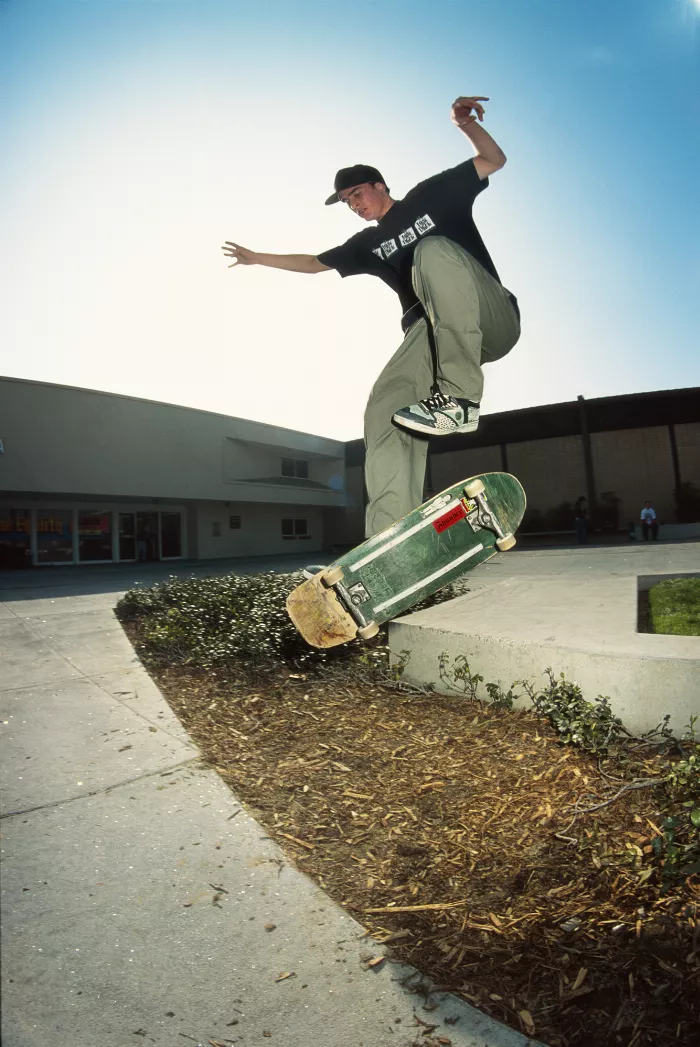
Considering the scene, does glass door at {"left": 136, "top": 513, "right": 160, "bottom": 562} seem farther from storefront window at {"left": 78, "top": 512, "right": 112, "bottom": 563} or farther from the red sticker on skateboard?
the red sticker on skateboard

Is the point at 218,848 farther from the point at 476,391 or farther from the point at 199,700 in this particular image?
the point at 476,391

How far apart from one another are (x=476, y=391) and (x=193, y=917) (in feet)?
7.35

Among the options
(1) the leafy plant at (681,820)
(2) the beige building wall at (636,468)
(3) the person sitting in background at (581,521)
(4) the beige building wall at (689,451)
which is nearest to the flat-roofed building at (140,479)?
(3) the person sitting in background at (581,521)

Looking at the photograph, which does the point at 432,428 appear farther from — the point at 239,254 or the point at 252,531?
the point at 252,531

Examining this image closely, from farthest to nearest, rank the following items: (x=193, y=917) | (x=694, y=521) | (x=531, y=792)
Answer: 1. (x=694, y=521)
2. (x=531, y=792)
3. (x=193, y=917)

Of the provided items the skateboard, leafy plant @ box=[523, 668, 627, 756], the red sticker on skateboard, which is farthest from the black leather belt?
leafy plant @ box=[523, 668, 627, 756]

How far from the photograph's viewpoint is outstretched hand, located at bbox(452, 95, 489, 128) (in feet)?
7.84

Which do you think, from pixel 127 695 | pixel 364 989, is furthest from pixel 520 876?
pixel 127 695

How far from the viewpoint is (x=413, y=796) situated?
8.05 feet

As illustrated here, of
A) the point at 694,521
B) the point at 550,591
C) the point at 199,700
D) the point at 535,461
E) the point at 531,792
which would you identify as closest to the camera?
the point at 531,792

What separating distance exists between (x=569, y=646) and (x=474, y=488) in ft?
3.62

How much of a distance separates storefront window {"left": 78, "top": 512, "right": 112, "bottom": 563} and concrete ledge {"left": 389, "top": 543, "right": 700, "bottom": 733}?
64.5 ft

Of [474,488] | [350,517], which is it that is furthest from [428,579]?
[350,517]

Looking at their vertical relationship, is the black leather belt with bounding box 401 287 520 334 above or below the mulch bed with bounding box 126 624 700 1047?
above
